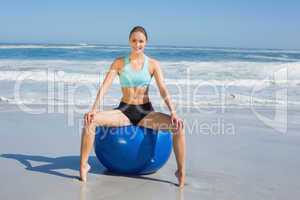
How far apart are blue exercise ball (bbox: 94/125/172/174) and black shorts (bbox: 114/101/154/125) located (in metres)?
→ 0.09

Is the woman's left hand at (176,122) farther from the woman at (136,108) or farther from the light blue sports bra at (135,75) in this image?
the light blue sports bra at (135,75)

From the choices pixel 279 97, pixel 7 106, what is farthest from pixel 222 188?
pixel 279 97

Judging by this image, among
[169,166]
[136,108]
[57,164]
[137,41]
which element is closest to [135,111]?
[136,108]

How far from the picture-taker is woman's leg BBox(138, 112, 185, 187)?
3.80 m

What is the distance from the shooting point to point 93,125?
3.81 metres

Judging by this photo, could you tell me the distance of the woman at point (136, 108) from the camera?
3.81m

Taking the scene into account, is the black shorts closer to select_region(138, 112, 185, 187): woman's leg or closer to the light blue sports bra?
select_region(138, 112, 185, 187): woman's leg

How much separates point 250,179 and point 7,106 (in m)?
5.19

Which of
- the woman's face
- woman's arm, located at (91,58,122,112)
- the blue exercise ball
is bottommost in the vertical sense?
the blue exercise ball

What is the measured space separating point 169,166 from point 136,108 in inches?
33.6

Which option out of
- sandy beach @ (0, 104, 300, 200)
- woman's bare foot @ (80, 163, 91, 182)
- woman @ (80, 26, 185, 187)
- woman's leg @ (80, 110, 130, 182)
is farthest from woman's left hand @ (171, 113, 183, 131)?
woman's bare foot @ (80, 163, 91, 182)

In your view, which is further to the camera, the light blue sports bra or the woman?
the light blue sports bra

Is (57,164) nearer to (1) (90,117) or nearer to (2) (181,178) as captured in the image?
(1) (90,117)

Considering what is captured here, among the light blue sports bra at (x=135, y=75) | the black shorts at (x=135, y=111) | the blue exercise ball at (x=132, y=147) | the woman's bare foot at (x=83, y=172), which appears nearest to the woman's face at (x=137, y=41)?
the light blue sports bra at (x=135, y=75)
